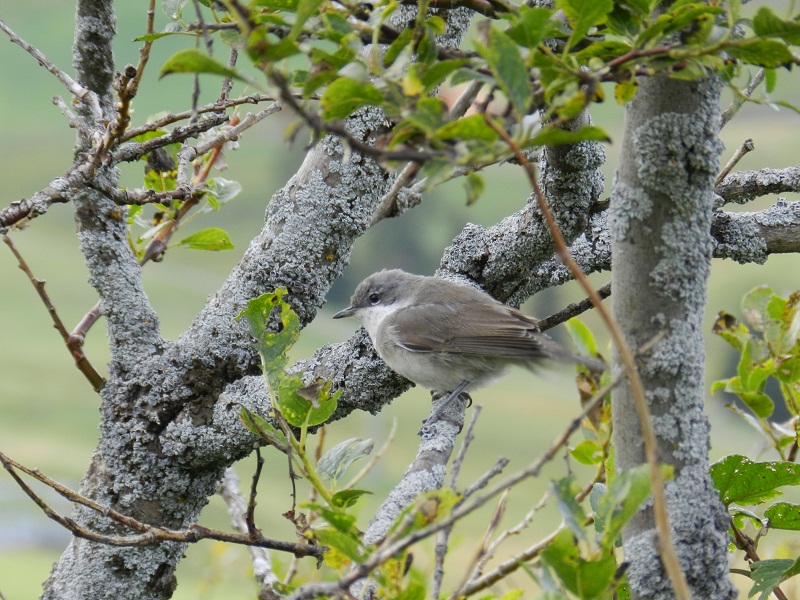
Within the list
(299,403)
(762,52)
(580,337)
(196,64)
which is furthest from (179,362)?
(762,52)

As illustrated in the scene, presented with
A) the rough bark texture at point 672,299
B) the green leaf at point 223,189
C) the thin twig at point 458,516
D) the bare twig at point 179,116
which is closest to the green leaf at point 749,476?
the rough bark texture at point 672,299

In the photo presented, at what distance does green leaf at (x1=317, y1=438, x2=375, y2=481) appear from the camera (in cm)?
141

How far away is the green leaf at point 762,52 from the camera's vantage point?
35.1 inches

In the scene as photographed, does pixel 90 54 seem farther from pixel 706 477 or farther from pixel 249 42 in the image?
pixel 706 477

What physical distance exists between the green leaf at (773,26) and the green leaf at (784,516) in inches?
38.3

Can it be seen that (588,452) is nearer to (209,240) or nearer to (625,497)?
(625,497)

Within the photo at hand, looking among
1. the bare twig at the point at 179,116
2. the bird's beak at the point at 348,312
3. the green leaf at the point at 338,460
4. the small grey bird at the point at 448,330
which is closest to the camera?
the green leaf at the point at 338,460

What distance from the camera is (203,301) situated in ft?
18.1

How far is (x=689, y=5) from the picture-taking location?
0.89 meters

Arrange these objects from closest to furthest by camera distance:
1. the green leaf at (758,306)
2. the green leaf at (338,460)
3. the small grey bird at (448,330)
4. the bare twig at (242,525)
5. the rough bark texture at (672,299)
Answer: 1. the rough bark texture at (672,299)
2. the green leaf at (338,460)
3. the green leaf at (758,306)
4. the bare twig at (242,525)
5. the small grey bird at (448,330)

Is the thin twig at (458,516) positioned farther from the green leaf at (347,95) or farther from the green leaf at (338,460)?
the green leaf at (338,460)

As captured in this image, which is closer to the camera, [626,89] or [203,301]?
[626,89]

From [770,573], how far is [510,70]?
3.45 feet

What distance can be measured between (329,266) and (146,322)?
0.54m
